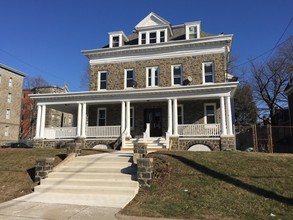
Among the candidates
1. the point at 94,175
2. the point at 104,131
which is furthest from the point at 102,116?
the point at 94,175

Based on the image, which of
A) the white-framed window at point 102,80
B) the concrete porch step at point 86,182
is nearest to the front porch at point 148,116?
the white-framed window at point 102,80

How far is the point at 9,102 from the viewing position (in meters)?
45.4

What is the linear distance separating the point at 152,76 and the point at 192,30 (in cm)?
497

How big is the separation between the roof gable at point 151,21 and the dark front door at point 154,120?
739 cm

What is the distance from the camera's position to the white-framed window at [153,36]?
21542 millimetres

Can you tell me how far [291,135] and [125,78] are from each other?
15.6 meters

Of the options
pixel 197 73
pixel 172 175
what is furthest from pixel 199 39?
pixel 172 175

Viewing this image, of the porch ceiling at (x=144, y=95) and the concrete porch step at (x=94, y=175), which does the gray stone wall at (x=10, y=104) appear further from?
the concrete porch step at (x=94, y=175)

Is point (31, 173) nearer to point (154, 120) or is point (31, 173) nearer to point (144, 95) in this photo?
point (144, 95)

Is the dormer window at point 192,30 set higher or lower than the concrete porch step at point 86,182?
higher

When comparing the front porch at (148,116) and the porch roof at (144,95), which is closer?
the porch roof at (144,95)

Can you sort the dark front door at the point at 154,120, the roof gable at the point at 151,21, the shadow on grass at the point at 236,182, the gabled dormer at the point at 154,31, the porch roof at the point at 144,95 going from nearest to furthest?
the shadow on grass at the point at 236,182
the porch roof at the point at 144,95
the dark front door at the point at 154,120
the gabled dormer at the point at 154,31
the roof gable at the point at 151,21

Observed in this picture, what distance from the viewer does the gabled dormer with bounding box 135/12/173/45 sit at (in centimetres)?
2152

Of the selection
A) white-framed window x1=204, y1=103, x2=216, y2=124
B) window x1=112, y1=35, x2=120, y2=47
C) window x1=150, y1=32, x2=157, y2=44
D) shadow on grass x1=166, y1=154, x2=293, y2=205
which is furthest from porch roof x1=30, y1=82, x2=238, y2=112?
shadow on grass x1=166, y1=154, x2=293, y2=205
